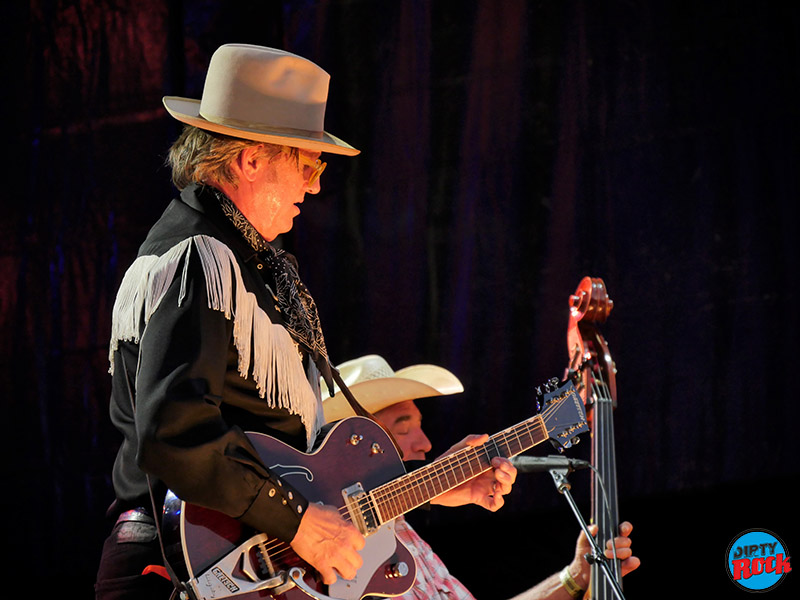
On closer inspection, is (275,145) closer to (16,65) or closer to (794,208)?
(16,65)

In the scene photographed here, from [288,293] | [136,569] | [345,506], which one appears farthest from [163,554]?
[288,293]

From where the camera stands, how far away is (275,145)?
1.97 m

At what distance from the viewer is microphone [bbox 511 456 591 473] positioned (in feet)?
6.80

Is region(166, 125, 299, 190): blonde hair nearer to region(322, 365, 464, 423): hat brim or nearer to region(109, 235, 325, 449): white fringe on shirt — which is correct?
region(109, 235, 325, 449): white fringe on shirt

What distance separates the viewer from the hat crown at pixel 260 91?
77.0 inches

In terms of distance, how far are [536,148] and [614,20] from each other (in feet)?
2.09

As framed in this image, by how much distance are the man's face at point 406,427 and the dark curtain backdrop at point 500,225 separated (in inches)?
29.8

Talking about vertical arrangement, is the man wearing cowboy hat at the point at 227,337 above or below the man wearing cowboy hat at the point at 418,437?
above

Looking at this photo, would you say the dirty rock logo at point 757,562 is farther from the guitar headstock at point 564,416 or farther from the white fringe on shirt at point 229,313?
the white fringe on shirt at point 229,313

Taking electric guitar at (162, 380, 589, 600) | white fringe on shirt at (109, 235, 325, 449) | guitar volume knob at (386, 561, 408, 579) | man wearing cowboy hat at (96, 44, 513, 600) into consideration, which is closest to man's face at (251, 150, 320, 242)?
man wearing cowboy hat at (96, 44, 513, 600)

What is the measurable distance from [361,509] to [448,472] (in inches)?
11.8

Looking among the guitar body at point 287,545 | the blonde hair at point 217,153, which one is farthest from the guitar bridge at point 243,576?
the blonde hair at point 217,153

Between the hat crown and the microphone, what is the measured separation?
0.94m

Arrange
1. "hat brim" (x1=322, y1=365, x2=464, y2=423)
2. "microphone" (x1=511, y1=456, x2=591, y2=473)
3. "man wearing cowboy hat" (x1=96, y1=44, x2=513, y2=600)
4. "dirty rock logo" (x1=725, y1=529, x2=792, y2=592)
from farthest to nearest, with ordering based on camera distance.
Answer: "dirty rock logo" (x1=725, y1=529, x2=792, y2=592) → "hat brim" (x1=322, y1=365, x2=464, y2=423) → "microphone" (x1=511, y1=456, x2=591, y2=473) → "man wearing cowboy hat" (x1=96, y1=44, x2=513, y2=600)
